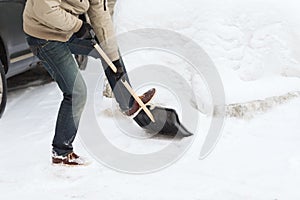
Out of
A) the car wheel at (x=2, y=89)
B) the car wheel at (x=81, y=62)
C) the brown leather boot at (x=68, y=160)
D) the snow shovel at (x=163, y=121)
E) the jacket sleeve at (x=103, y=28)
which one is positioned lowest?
the car wheel at (x=81, y=62)

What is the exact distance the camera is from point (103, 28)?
4.14m

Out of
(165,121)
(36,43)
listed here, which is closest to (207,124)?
(165,121)

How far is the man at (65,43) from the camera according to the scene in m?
3.64

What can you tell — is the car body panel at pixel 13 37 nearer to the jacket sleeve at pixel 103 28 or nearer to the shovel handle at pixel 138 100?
the jacket sleeve at pixel 103 28

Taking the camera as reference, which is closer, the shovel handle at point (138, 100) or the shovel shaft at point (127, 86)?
the shovel shaft at point (127, 86)

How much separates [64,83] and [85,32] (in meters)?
0.39

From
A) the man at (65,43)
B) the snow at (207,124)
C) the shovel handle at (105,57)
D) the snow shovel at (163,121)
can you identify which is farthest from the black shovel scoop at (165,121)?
the man at (65,43)

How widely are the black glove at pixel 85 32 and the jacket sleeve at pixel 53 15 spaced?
85 millimetres

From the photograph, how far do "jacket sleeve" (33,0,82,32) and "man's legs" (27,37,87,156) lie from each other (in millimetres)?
168

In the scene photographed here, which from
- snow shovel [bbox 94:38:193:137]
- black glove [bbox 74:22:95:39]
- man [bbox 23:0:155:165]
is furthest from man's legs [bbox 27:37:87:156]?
snow shovel [bbox 94:38:193:137]

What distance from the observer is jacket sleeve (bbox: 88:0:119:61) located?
13.4 feet

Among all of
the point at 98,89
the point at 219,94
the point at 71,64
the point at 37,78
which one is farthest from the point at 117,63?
the point at 37,78

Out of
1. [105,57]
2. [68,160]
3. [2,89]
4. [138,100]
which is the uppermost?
[105,57]

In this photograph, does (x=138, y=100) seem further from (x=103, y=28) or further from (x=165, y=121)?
(x=103, y=28)
